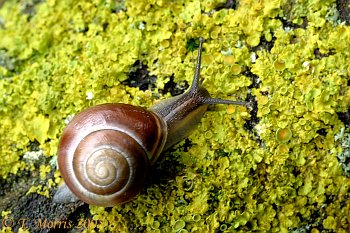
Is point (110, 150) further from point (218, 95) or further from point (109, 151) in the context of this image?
point (218, 95)

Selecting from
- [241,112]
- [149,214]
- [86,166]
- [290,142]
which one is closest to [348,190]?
[290,142]

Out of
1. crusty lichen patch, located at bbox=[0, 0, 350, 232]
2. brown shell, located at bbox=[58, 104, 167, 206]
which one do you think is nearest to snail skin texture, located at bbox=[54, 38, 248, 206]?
brown shell, located at bbox=[58, 104, 167, 206]

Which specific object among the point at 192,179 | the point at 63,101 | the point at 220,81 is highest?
the point at 220,81

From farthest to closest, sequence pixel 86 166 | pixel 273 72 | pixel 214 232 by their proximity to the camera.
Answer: pixel 273 72 < pixel 214 232 < pixel 86 166

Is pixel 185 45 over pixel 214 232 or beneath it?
over

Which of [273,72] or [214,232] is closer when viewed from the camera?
[214,232]

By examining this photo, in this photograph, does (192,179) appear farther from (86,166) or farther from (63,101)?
(63,101)
